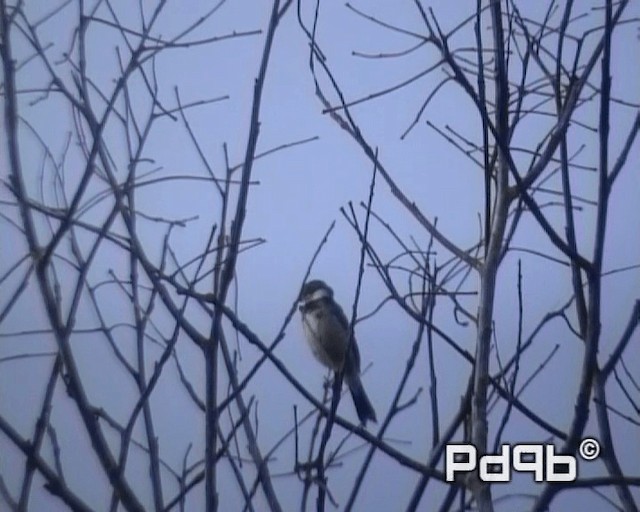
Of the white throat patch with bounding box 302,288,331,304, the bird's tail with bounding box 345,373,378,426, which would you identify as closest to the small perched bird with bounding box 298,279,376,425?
the white throat patch with bounding box 302,288,331,304

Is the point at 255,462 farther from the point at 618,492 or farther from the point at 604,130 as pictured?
the point at 604,130

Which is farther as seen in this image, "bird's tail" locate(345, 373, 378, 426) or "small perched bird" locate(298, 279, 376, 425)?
"small perched bird" locate(298, 279, 376, 425)

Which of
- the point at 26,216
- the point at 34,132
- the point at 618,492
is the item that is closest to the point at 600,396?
the point at 618,492

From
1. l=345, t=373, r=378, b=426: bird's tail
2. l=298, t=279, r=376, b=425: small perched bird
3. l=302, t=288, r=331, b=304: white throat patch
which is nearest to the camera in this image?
l=345, t=373, r=378, b=426: bird's tail

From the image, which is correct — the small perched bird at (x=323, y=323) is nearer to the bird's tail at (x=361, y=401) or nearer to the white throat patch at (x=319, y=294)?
the white throat patch at (x=319, y=294)

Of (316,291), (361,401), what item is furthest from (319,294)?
(361,401)

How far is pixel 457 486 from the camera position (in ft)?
4.95

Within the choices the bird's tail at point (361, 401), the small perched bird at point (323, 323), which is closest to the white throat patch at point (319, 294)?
the small perched bird at point (323, 323)

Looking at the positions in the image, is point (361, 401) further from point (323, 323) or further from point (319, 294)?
point (319, 294)

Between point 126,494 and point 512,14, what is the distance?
937 mm

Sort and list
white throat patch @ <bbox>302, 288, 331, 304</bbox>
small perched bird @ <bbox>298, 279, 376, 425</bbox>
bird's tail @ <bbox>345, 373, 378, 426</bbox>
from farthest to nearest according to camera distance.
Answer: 1. white throat patch @ <bbox>302, 288, 331, 304</bbox>
2. small perched bird @ <bbox>298, 279, 376, 425</bbox>
3. bird's tail @ <bbox>345, 373, 378, 426</bbox>

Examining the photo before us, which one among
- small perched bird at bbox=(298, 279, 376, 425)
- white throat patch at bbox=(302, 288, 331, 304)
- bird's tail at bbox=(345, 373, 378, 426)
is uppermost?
white throat patch at bbox=(302, 288, 331, 304)

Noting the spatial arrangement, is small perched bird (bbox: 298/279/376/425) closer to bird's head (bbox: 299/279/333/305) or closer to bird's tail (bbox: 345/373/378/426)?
bird's head (bbox: 299/279/333/305)

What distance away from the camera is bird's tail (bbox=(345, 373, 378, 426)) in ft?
8.58
